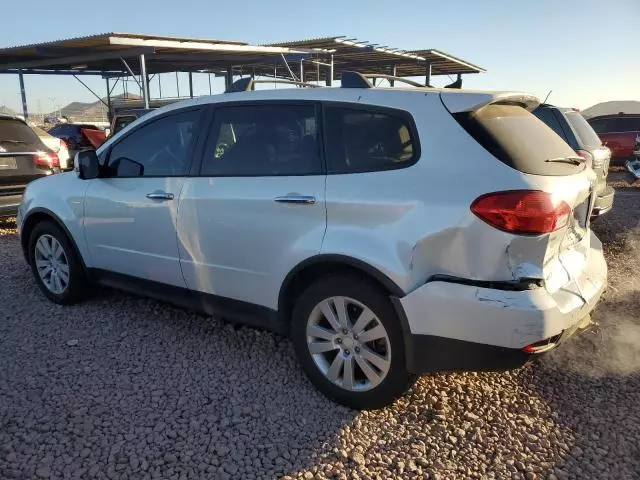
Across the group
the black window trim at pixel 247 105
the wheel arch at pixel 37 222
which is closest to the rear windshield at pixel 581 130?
the black window trim at pixel 247 105

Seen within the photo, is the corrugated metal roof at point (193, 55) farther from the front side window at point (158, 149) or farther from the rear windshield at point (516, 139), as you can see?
the rear windshield at point (516, 139)

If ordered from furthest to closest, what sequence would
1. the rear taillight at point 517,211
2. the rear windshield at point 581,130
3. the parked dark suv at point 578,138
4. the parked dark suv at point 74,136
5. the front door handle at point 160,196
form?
the parked dark suv at point 74,136 → the rear windshield at point 581,130 → the parked dark suv at point 578,138 → the front door handle at point 160,196 → the rear taillight at point 517,211

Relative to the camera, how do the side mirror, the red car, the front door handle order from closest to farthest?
1. the front door handle
2. the side mirror
3. the red car

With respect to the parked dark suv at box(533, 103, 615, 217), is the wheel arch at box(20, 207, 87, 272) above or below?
below

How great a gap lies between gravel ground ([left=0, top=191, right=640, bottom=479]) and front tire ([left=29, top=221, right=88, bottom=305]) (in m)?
0.49

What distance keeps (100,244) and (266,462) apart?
7.83 ft

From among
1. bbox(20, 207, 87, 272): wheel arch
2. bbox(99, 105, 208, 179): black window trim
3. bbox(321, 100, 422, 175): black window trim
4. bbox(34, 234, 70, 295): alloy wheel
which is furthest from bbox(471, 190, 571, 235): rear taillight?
bbox(34, 234, 70, 295): alloy wheel

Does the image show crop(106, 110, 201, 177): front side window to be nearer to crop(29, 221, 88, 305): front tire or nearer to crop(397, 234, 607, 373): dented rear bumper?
crop(29, 221, 88, 305): front tire

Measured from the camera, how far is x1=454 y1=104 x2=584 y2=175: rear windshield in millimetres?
2508

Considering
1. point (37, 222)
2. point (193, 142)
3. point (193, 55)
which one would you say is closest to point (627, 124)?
point (193, 55)

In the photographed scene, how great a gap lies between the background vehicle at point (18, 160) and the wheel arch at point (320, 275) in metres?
5.28

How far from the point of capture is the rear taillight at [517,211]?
235cm

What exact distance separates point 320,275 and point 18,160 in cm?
576

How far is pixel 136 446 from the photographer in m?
2.62
